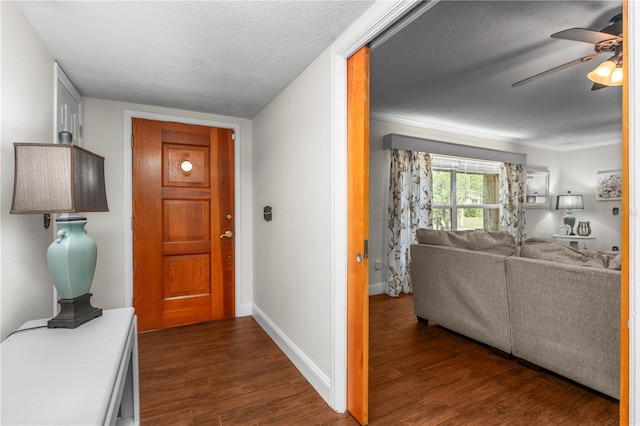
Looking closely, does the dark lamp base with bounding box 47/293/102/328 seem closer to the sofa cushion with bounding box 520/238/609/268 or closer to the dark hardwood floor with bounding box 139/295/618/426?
the dark hardwood floor with bounding box 139/295/618/426

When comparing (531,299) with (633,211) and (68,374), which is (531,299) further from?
(68,374)

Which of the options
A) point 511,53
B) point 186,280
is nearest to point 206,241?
point 186,280

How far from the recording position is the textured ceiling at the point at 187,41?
157 centimetres

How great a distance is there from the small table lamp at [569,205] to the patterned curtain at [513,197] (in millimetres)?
897

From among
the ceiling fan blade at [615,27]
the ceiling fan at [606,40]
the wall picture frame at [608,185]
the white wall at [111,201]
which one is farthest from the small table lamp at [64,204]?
the wall picture frame at [608,185]

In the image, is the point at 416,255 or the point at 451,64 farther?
the point at 416,255

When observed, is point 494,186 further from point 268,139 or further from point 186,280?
point 186,280

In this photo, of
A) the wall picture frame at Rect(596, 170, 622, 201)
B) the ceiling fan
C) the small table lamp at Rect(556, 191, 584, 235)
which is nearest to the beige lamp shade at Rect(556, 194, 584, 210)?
the small table lamp at Rect(556, 191, 584, 235)

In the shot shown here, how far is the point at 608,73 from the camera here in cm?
224

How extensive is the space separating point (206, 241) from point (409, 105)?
284 cm

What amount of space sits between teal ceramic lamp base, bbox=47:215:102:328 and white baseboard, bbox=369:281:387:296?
336 centimetres

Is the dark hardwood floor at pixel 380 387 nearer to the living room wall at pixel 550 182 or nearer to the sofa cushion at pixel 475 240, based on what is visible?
the sofa cushion at pixel 475 240

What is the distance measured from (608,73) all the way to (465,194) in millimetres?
2930

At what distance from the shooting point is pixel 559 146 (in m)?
6.07
